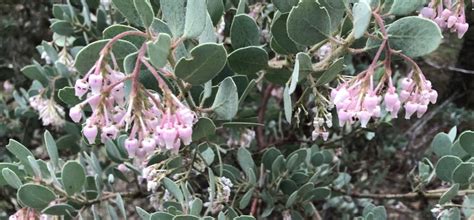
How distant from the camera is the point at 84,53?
3.14 ft

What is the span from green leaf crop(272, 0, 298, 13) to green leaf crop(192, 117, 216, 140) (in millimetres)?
254

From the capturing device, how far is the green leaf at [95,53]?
948mm

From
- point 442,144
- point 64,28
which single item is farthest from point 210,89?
point 64,28

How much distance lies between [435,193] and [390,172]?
4.76ft

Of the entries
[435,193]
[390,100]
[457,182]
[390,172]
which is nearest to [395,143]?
[390,172]

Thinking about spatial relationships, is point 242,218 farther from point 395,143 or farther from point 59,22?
point 395,143

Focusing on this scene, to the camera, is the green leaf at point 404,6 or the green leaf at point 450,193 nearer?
the green leaf at point 404,6

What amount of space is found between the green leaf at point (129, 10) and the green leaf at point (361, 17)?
383 mm

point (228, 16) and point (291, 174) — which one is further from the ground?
point (228, 16)

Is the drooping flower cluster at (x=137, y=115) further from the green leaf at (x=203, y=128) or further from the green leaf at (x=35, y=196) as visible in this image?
the green leaf at (x=35, y=196)

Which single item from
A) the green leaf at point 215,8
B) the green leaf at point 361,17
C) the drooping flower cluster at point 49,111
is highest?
the green leaf at point 361,17

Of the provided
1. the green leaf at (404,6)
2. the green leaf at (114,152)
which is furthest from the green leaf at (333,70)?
the green leaf at (114,152)

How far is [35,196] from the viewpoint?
4.05 feet

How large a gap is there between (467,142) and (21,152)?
99cm
